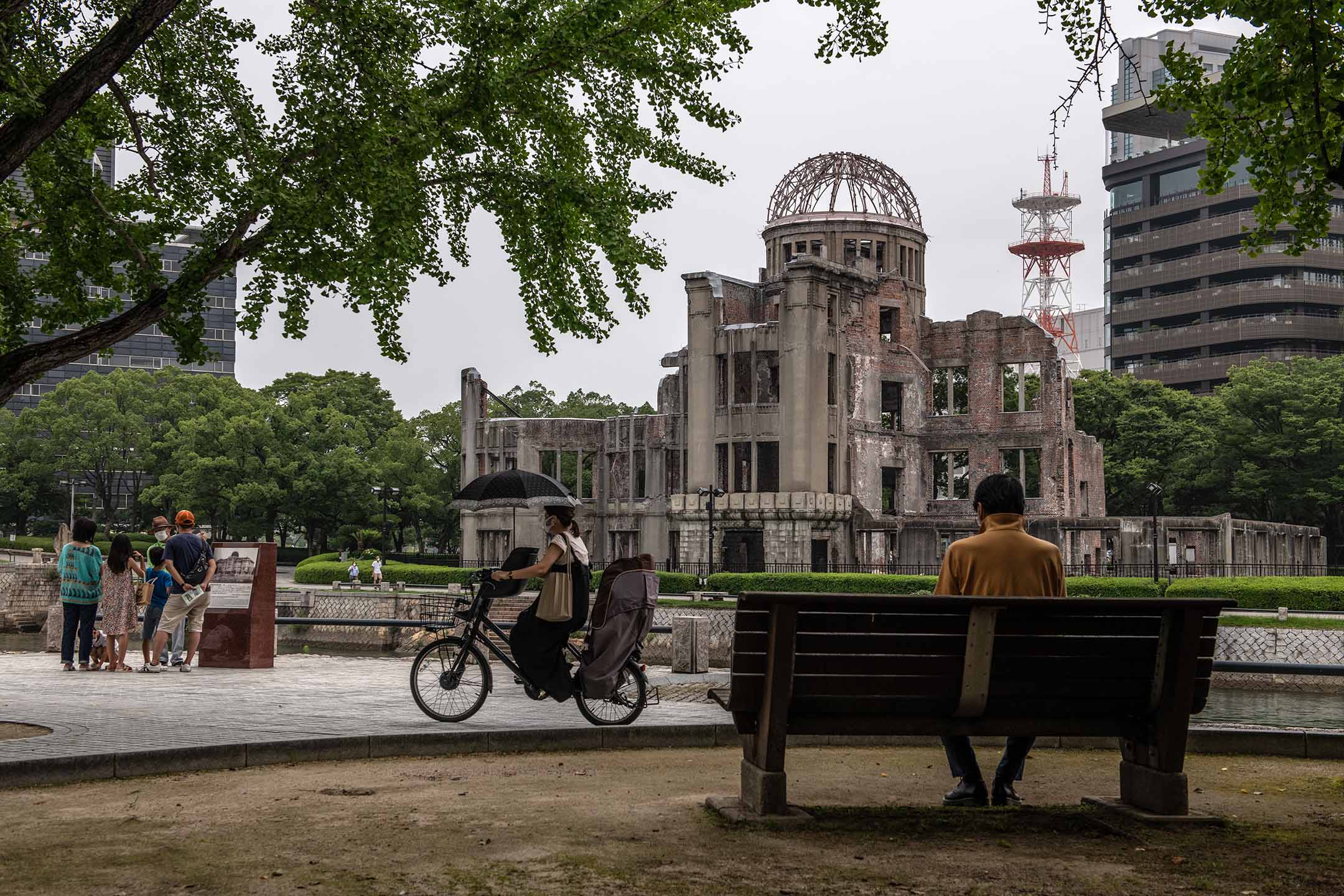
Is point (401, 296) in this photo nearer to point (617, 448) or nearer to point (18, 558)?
point (617, 448)

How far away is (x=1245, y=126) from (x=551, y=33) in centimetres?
631

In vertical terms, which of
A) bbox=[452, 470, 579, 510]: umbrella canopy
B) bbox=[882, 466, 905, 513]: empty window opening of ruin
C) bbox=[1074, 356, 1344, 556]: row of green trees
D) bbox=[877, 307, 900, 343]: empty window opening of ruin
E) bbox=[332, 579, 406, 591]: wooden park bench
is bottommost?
bbox=[332, 579, 406, 591]: wooden park bench

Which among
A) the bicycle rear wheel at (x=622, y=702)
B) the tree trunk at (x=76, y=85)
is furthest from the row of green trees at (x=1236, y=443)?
the tree trunk at (x=76, y=85)

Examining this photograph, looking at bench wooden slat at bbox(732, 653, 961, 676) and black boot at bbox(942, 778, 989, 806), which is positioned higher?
bench wooden slat at bbox(732, 653, 961, 676)

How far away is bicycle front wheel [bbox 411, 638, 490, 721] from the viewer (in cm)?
1039

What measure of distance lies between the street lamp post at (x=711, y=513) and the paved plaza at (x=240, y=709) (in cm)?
3284

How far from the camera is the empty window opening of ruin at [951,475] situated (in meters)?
57.4

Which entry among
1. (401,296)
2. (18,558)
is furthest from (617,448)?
(401,296)

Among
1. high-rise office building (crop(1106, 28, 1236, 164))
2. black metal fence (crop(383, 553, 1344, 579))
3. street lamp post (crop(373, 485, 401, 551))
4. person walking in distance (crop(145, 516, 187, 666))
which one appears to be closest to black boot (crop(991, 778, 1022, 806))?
person walking in distance (crop(145, 516, 187, 666))

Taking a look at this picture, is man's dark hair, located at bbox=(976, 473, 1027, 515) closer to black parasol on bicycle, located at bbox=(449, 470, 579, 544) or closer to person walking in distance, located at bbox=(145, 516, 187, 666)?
person walking in distance, located at bbox=(145, 516, 187, 666)

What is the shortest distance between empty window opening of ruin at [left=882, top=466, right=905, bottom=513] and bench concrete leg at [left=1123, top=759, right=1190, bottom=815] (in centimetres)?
5015

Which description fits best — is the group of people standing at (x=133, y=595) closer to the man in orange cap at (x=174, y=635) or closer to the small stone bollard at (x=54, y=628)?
the man in orange cap at (x=174, y=635)

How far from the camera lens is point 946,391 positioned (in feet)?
193

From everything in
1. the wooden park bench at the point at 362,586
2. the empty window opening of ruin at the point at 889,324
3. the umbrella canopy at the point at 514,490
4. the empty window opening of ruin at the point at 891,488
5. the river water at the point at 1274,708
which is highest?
the empty window opening of ruin at the point at 889,324
